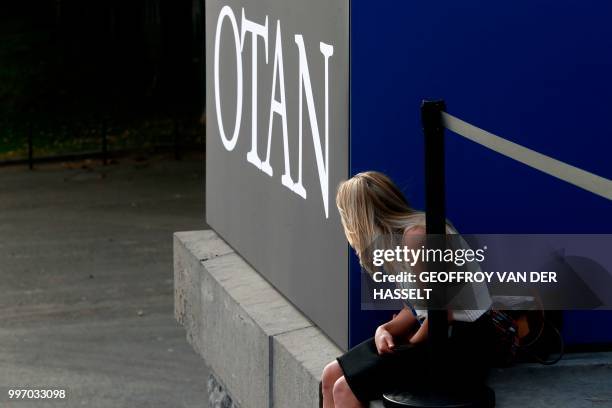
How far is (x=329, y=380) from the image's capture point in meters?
4.88

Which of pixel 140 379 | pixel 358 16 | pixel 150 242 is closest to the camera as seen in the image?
pixel 358 16

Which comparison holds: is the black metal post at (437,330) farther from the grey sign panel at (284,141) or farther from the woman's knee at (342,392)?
the grey sign panel at (284,141)

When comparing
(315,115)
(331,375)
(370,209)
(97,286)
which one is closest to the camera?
(370,209)

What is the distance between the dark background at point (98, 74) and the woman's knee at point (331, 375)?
1775 centimetres

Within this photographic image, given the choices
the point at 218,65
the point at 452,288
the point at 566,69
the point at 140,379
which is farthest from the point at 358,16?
the point at 140,379

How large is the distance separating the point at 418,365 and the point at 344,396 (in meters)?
0.31

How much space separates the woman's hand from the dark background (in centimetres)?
1793

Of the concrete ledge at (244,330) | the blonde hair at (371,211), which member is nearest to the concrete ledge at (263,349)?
the concrete ledge at (244,330)

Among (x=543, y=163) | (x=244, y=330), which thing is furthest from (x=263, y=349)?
(x=543, y=163)

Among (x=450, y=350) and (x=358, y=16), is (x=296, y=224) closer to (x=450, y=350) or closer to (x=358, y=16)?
(x=358, y=16)

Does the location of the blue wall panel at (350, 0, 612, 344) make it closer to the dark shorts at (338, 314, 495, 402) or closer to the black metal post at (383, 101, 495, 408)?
the dark shorts at (338, 314, 495, 402)

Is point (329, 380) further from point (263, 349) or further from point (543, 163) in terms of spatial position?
point (543, 163)

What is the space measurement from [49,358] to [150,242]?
4502 millimetres

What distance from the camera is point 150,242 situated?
1520 centimetres
